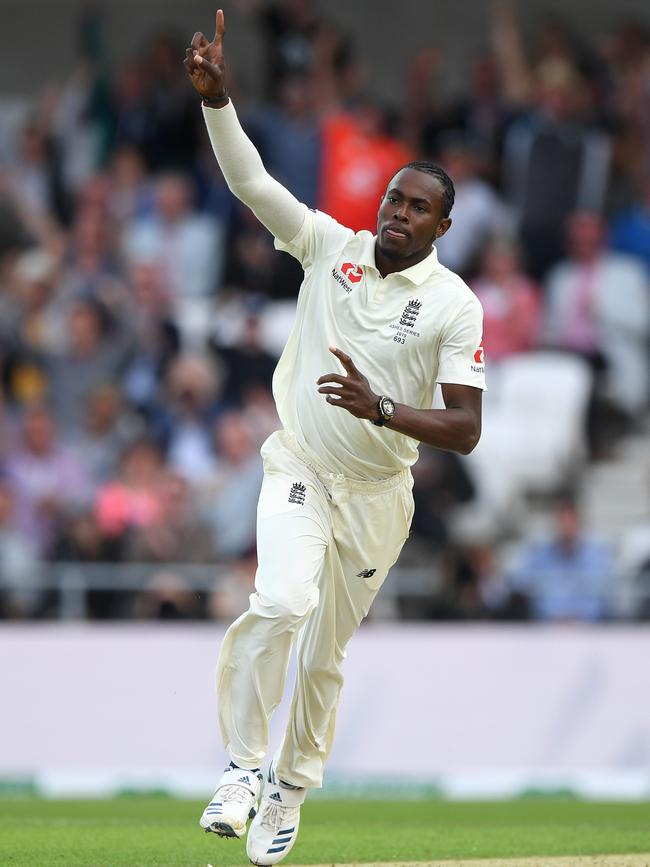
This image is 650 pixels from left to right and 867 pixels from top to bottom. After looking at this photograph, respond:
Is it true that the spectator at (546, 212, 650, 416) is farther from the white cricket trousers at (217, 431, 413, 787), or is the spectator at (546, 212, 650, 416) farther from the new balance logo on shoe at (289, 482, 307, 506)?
the new balance logo on shoe at (289, 482, 307, 506)

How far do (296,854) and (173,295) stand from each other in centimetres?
797

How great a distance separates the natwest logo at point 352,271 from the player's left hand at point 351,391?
75 centimetres

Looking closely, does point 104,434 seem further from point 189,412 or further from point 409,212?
point 409,212

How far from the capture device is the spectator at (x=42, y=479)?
42.7ft

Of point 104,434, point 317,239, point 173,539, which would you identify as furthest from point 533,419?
point 317,239

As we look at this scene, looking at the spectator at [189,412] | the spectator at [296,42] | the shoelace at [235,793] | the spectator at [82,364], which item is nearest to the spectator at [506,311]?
the spectator at [189,412]

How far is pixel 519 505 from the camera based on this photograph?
46.4ft

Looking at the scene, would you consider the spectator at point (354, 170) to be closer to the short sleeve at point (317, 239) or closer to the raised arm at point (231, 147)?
the short sleeve at point (317, 239)

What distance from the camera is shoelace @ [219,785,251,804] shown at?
6605 millimetres

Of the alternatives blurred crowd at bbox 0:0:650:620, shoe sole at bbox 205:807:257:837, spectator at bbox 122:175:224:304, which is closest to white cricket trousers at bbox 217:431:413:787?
shoe sole at bbox 205:807:257:837

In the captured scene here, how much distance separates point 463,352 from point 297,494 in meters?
0.88

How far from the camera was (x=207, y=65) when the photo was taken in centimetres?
665

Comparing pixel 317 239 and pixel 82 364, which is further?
pixel 82 364

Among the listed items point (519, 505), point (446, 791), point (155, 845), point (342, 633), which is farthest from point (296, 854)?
point (519, 505)
